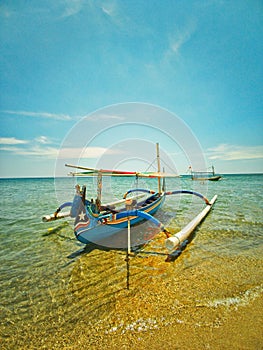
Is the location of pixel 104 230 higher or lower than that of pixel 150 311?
higher

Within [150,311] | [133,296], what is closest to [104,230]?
[133,296]

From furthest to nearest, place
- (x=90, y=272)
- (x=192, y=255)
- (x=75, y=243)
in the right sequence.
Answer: (x=75, y=243), (x=192, y=255), (x=90, y=272)

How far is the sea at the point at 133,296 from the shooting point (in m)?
2.92

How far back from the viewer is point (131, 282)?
4430 mm

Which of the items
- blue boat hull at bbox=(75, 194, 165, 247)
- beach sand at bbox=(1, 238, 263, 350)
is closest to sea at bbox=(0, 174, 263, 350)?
beach sand at bbox=(1, 238, 263, 350)

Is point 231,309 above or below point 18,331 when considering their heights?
above

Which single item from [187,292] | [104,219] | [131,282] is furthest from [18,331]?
[104,219]

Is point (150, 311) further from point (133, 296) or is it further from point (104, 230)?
point (104, 230)

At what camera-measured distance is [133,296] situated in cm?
390

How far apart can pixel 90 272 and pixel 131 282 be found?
1.34 metres

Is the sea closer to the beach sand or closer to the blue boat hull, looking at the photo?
the beach sand

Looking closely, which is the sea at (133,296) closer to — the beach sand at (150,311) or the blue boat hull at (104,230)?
the beach sand at (150,311)

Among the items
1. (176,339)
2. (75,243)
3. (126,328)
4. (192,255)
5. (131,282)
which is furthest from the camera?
(75,243)

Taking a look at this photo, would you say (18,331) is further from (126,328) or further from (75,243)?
(75,243)
